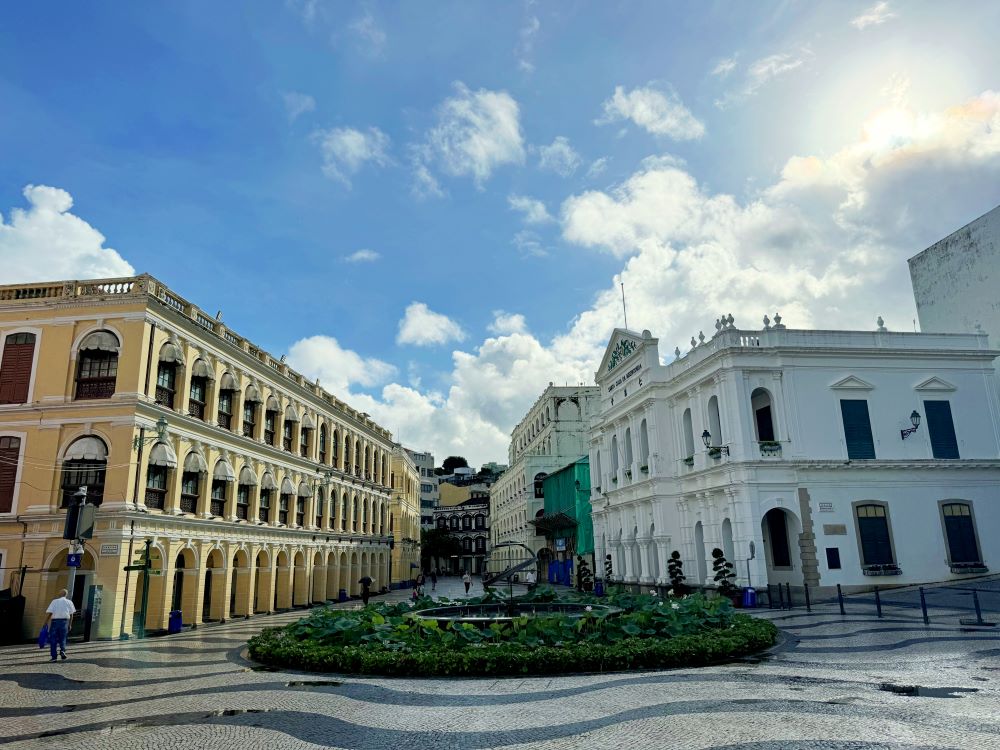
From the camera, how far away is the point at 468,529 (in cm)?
11800

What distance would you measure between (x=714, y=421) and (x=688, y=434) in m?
3.10

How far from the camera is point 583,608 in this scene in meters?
21.5

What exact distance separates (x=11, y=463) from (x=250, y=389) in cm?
1102

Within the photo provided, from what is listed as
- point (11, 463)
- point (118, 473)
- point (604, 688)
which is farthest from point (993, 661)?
point (11, 463)

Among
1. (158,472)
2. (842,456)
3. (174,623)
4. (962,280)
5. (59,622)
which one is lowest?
(174,623)

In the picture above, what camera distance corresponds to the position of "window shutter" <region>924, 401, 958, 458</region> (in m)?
31.5

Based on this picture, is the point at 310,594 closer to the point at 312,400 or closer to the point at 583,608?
the point at 312,400

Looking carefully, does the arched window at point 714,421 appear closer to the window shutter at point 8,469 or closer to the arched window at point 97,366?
the arched window at point 97,366

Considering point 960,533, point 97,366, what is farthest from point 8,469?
point 960,533

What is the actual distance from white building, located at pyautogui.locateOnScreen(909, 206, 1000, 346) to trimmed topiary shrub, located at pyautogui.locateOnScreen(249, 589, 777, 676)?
2861 centimetres

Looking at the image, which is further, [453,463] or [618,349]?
[453,463]

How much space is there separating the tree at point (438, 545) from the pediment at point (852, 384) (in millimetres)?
82898

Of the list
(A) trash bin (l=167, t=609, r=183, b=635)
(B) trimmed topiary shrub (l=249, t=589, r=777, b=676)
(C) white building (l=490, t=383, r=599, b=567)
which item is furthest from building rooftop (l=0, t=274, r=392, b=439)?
(C) white building (l=490, t=383, r=599, b=567)

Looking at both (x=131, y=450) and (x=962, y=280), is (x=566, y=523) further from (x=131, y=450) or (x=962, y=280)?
(x=131, y=450)
